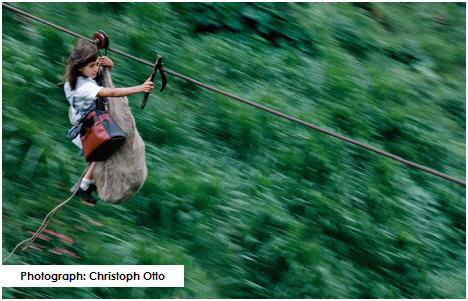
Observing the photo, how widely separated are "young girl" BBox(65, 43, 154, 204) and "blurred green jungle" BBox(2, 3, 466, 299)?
0.97 m

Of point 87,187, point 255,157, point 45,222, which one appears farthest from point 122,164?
point 255,157

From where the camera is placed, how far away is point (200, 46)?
20.6ft

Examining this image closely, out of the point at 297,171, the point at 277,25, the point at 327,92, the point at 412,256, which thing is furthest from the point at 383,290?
the point at 277,25

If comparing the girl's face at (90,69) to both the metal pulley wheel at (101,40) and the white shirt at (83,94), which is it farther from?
the metal pulley wheel at (101,40)

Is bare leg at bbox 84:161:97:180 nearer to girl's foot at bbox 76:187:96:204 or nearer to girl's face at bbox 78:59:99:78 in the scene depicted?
girl's foot at bbox 76:187:96:204

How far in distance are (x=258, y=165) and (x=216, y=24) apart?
77.4 inches

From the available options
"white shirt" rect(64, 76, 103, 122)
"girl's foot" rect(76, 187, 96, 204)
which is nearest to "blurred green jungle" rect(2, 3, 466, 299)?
"girl's foot" rect(76, 187, 96, 204)

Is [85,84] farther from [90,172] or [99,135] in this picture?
[90,172]

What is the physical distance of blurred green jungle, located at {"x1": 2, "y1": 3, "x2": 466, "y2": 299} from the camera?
4.47 metres

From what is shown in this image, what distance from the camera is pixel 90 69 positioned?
371 centimetres

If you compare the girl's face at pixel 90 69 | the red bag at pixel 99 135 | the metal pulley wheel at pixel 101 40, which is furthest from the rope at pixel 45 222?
the metal pulley wheel at pixel 101 40

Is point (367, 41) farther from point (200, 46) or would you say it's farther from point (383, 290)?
point (383, 290)
